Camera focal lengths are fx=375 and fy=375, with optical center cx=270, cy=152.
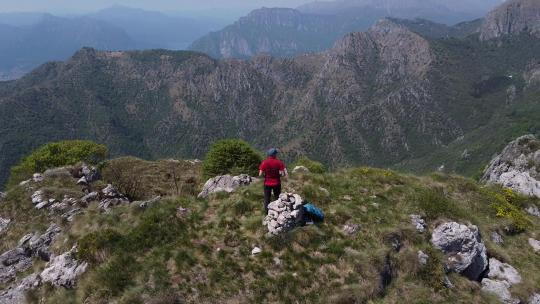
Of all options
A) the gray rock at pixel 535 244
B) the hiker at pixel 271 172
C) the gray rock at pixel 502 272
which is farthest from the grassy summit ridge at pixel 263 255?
the hiker at pixel 271 172

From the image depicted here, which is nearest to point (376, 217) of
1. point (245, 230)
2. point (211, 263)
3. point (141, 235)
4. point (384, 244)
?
point (384, 244)

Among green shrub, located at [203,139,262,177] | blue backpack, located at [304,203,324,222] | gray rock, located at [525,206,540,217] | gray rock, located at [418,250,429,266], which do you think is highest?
blue backpack, located at [304,203,324,222]

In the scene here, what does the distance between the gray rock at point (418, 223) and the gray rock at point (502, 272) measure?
4.85m

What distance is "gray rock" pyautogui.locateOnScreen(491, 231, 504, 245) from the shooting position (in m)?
27.6

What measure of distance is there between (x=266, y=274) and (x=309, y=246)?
120 inches

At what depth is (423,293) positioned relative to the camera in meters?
18.8

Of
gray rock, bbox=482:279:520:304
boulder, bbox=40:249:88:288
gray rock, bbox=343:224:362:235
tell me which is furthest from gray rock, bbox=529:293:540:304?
boulder, bbox=40:249:88:288

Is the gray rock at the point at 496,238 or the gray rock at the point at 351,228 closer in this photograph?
the gray rock at the point at 351,228

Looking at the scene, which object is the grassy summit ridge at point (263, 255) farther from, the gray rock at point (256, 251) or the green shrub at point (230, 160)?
the green shrub at point (230, 160)

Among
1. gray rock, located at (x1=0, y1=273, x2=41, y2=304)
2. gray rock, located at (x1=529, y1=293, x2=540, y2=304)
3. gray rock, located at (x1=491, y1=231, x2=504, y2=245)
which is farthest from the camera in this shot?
gray rock, located at (x1=491, y1=231, x2=504, y2=245)

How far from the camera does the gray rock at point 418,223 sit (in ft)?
77.8

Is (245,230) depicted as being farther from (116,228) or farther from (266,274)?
(116,228)

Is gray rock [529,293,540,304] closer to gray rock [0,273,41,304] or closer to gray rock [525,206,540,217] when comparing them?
gray rock [525,206,540,217]

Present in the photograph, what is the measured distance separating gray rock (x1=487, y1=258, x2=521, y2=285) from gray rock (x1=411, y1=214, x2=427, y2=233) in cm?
485
